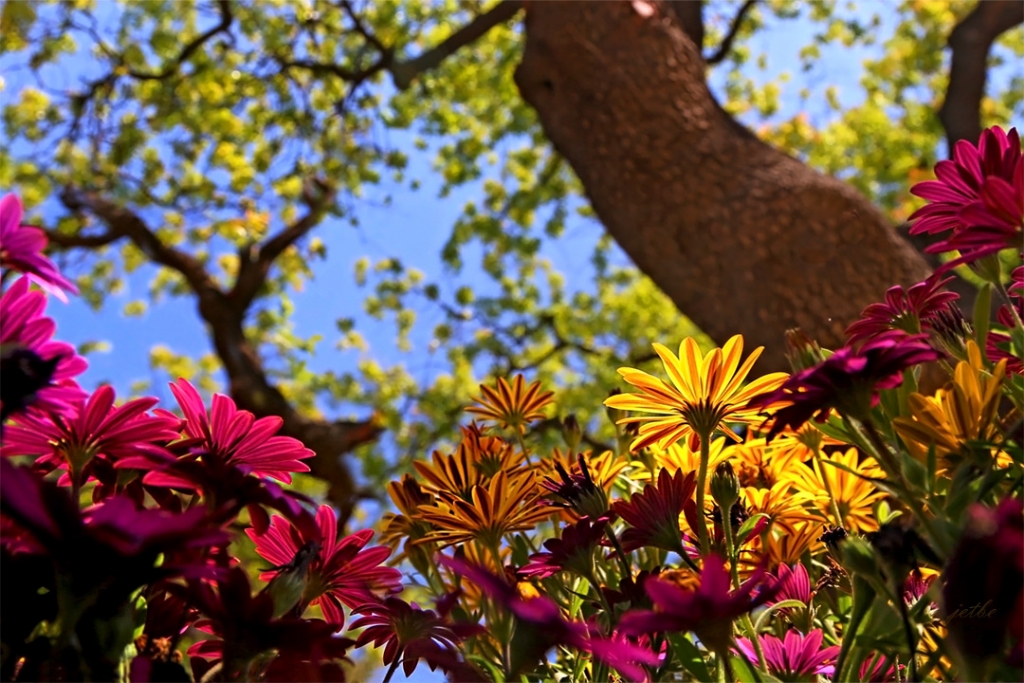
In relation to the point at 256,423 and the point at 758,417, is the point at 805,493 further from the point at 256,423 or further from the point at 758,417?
the point at 256,423

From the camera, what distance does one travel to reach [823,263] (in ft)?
4.91

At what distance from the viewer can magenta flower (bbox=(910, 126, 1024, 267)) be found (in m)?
0.33

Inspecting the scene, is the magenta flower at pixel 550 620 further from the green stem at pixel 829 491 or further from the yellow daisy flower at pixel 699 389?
the green stem at pixel 829 491

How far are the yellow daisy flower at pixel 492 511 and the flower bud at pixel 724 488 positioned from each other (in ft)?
0.29

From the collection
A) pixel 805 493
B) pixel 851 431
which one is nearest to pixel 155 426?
pixel 851 431

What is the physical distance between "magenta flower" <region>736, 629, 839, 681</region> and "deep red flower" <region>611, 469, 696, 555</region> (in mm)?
60

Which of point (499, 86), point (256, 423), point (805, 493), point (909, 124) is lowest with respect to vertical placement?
point (805, 493)

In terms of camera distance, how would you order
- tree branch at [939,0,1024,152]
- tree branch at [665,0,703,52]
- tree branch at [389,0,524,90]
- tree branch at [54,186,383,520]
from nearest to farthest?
tree branch at [665,0,703,52]
tree branch at [939,0,1024,152]
tree branch at [389,0,524,90]
tree branch at [54,186,383,520]

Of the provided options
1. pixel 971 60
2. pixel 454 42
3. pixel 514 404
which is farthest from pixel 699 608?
pixel 971 60

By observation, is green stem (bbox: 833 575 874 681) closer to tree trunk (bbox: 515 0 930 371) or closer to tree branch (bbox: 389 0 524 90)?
tree trunk (bbox: 515 0 930 371)

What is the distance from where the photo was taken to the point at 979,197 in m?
0.35

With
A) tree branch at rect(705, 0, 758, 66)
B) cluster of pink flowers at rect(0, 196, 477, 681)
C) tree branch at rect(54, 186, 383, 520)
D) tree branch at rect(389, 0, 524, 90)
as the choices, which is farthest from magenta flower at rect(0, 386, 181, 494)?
tree branch at rect(705, 0, 758, 66)

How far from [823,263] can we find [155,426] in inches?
55.0

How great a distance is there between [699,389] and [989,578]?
19 centimetres
